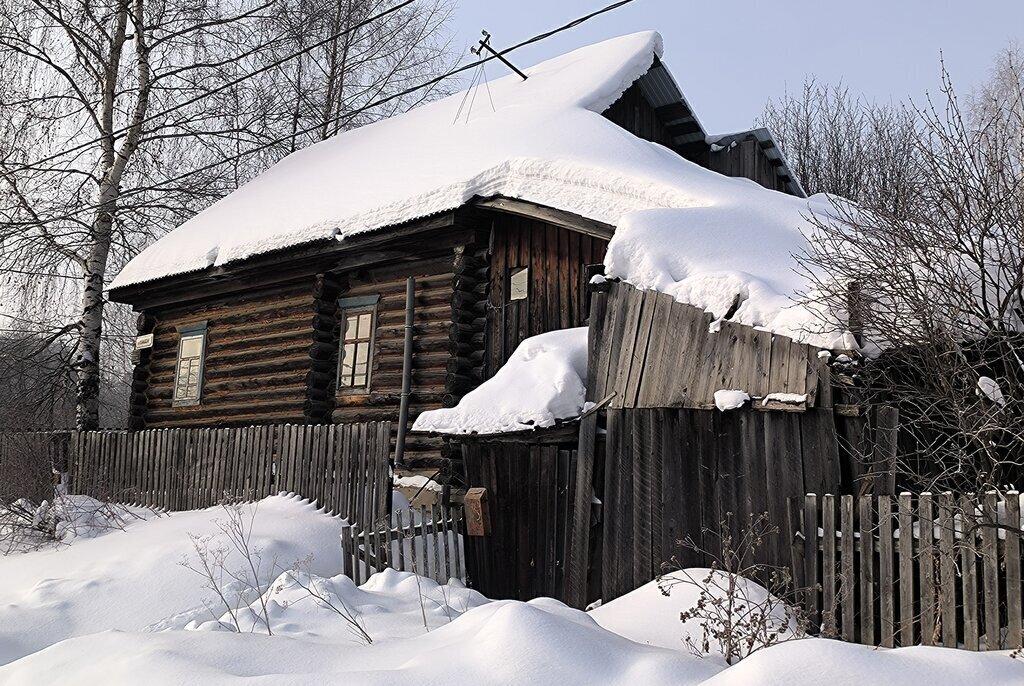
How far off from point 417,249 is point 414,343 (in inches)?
51.5

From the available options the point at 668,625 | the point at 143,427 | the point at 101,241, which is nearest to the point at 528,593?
the point at 668,625

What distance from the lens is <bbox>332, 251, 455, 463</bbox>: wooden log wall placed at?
11.5 meters

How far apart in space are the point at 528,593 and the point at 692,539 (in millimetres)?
1781

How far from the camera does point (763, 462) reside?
19.7 feet

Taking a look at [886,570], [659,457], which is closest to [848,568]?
[886,570]

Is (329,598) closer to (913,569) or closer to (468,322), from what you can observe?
(913,569)

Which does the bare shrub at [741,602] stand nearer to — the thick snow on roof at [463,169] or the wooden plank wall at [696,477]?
the wooden plank wall at [696,477]

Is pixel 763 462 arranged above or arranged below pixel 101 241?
below

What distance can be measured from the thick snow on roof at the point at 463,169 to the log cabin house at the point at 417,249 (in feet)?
0.13

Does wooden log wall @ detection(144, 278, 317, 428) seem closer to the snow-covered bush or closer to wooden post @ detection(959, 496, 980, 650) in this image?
the snow-covered bush

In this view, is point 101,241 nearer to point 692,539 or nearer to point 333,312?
point 333,312

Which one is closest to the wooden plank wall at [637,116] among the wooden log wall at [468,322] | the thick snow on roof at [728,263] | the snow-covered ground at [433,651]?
the wooden log wall at [468,322]

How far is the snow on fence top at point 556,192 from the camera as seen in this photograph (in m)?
7.13

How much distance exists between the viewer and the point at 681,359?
6668mm
